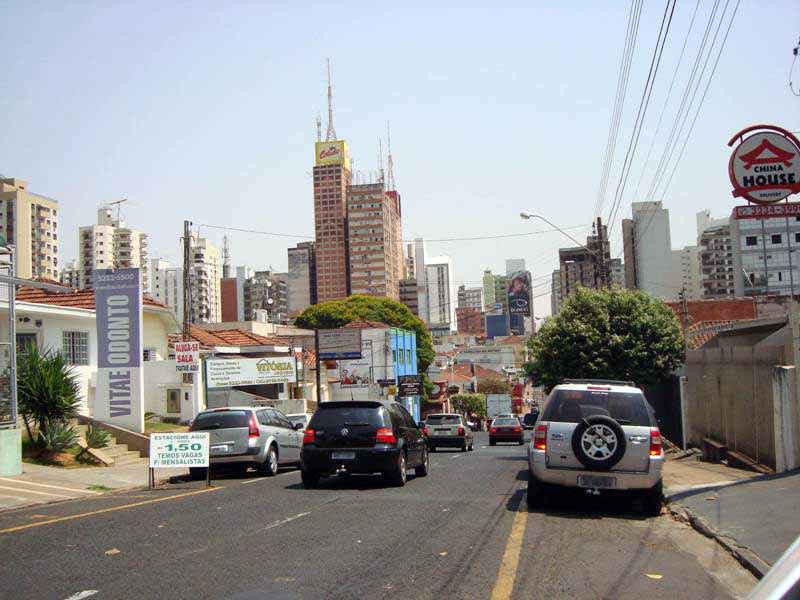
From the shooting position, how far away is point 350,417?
1549 cm

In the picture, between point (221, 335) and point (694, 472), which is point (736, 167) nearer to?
point (694, 472)

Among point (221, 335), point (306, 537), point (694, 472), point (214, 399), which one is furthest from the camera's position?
point (221, 335)

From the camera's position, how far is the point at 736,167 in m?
13.6

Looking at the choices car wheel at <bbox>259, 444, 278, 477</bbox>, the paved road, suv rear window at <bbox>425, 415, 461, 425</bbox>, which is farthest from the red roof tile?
the paved road

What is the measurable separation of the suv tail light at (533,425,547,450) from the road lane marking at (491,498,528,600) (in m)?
0.98

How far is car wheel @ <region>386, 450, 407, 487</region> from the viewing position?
15.2m

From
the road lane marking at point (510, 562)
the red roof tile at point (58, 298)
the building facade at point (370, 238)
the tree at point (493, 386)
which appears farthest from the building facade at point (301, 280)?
the road lane marking at point (510, 562)

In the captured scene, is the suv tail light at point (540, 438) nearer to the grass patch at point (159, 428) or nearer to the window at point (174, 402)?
the grass patch at point (159, 428)

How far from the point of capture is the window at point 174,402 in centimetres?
3512

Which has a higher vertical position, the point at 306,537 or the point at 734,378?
the point at 734,378

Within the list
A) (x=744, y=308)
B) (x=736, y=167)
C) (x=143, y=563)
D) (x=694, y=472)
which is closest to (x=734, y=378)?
(x=694, y=472)

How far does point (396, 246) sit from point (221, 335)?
135 metres

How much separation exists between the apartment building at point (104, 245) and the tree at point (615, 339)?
14427 cm

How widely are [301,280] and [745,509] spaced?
171 meters
